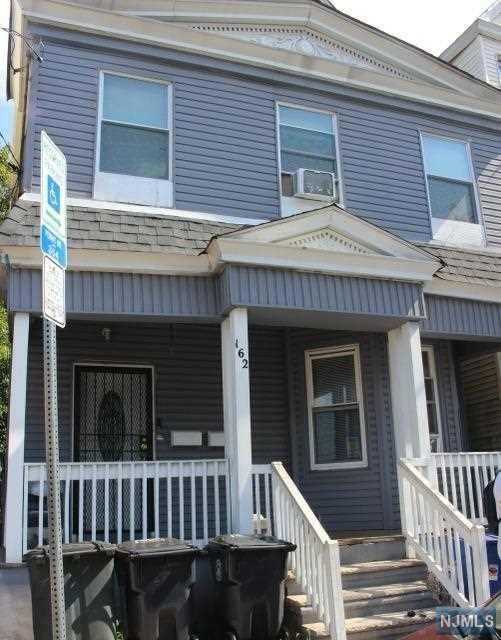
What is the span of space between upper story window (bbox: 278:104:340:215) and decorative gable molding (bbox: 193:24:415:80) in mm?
888

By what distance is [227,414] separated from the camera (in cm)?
721

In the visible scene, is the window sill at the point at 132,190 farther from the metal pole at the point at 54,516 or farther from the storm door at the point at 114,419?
the metal pole at the point at 54,516

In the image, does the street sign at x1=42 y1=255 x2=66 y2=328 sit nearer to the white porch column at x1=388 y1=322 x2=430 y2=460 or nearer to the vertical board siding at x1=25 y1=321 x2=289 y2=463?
the vertical board siding at x1=25 y1=321 x2=289 y2=463

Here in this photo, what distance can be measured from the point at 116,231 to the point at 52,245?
4.50 metres

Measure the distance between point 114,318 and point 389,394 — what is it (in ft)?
12.3

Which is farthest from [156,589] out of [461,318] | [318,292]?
[461,318]

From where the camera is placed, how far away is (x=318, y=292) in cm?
764

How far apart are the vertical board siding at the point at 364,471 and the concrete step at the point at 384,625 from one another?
8.49ft

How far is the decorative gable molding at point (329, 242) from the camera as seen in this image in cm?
768

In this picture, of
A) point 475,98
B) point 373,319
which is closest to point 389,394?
point 373,319

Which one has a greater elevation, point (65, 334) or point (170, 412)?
point (65, 334)

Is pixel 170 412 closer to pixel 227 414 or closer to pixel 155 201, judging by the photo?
pixel 227 414

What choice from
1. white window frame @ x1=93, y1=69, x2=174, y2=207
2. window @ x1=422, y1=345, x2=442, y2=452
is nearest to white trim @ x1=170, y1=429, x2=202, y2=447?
white window frame @ x1=93, y1=69, x2=174, y2=207

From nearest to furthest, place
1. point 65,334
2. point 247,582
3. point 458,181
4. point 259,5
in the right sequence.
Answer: point 247,582 < point 65,334 < point 259,5 < point 458,181
